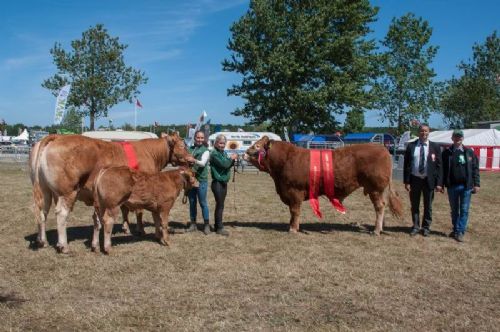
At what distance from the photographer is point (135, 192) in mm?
6785

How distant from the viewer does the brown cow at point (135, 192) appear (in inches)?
254

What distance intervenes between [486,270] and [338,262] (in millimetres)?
1913

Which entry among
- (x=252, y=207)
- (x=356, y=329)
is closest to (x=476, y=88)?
(x=252, y=207)

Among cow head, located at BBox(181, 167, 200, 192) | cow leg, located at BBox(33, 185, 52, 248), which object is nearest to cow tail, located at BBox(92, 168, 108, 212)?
cow leg, located at BBox(33, 185, 52, 248)

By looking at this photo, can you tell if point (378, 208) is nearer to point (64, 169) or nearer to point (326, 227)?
point (326, 227)

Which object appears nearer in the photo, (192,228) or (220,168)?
(220,168)

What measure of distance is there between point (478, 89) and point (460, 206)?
36943 millimetres

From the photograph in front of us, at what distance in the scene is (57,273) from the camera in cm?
564


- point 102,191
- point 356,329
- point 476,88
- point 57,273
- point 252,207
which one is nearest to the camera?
point 356,329

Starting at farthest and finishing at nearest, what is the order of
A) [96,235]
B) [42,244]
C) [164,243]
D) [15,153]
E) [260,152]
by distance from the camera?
[15,153]
[260,152]
[164,243]
[42,244]
[96,235]

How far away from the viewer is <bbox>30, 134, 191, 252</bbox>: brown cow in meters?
6.41

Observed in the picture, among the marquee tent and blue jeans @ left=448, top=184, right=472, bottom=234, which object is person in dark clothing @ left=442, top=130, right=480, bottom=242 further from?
the marquee tent

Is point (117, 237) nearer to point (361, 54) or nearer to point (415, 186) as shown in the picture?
point (415, 186)

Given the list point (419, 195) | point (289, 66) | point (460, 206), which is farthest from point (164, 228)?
point (289, 66)
